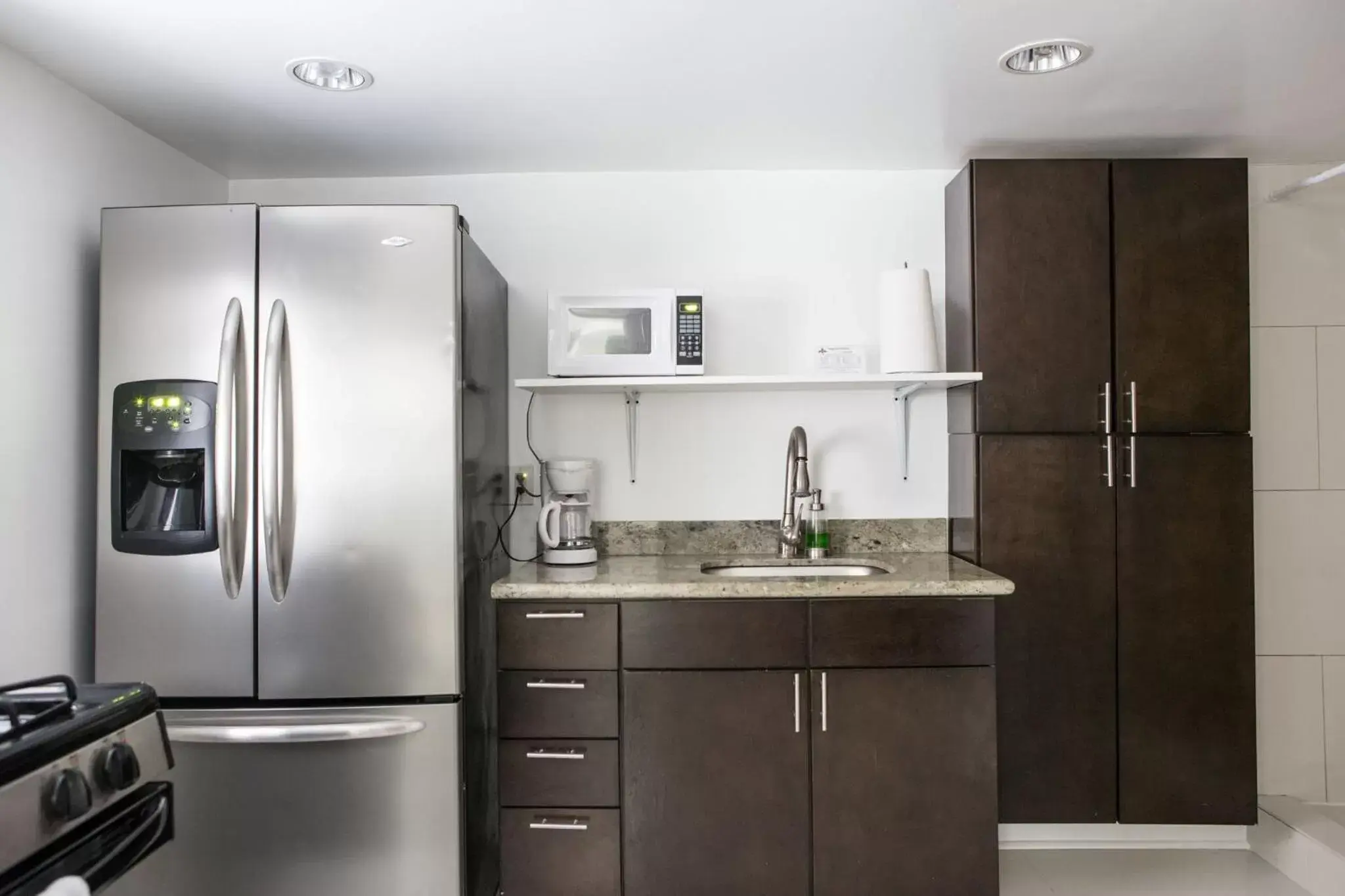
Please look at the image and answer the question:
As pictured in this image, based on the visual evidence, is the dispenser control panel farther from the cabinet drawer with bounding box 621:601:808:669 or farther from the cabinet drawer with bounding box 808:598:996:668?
the cabinet drawer with bounding box 808:598:996:668

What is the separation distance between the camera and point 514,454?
2.84 meters

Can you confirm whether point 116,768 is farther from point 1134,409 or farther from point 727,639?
point 1134,409

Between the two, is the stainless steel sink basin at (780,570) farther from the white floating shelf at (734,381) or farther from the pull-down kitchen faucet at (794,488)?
the white floating shelf at (734,381)

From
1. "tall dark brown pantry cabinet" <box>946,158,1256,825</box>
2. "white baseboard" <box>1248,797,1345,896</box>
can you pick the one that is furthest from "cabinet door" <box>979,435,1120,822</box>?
"white baseboard" <box>1248,797,1345,896</box>

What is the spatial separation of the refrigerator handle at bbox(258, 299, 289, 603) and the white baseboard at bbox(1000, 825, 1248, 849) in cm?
241

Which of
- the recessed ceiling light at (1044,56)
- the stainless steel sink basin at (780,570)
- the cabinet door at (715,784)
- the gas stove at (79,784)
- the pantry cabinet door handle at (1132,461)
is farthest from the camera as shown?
the stainless steel sink basin at (780,570)

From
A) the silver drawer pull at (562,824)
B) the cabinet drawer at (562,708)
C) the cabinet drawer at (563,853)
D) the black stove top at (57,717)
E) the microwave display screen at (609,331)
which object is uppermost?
the microwave display screen at (609,331)

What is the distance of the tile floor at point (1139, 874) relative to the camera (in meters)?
→ 2.47

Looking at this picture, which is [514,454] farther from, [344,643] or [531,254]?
[344,643]

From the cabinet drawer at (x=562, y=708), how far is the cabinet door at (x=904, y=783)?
55 centimetres

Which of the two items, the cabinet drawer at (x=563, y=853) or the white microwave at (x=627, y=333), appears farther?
the white microwave at (x=627, y=333)

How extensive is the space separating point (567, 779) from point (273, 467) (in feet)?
3.56

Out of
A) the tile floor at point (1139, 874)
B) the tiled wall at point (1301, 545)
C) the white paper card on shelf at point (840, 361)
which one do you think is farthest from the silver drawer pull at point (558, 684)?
the tiled wall at point (1301, 545)

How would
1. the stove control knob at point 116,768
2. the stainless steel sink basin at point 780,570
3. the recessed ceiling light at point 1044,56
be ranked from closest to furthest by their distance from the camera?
the stove control knob at point 116,768 < the recessed ceiling light at point 1044,56 < the stainless steel sink basin at point 780,570
